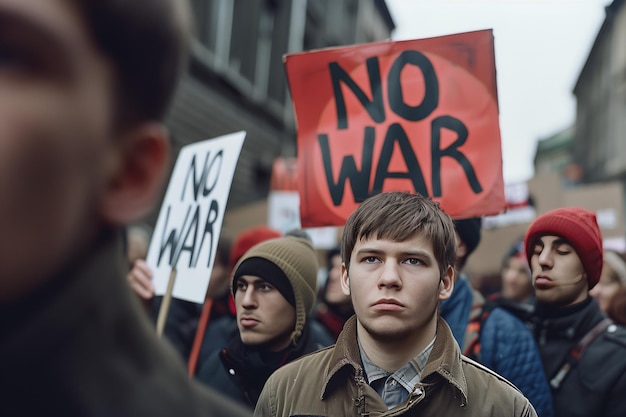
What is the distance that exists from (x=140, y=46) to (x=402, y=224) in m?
1.37

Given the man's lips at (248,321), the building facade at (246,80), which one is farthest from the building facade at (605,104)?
the man's lips at (248,321)

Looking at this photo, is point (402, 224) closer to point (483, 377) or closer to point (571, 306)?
point (483, 377)

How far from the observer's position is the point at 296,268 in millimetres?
3006

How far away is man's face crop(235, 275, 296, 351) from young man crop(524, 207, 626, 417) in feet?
3.36

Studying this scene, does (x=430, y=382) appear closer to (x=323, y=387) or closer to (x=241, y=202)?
(x=323, y=387)

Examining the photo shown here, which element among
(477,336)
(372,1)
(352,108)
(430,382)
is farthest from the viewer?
(372,1)

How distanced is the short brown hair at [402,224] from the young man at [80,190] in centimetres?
127

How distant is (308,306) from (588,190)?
214 inches

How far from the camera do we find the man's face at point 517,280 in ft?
16.2

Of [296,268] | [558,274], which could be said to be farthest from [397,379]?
[558,274]

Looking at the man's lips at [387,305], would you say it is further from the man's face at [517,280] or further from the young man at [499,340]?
the man's face at [517,280]

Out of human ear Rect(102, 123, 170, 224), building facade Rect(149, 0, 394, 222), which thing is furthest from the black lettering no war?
building facade Rect(149, 0, 394, 222)

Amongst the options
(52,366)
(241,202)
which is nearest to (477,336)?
(52,366)

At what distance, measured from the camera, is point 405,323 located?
78.0 inches
